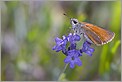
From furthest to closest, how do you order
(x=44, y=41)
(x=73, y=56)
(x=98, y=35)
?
(x=44, y=41) → (x=98, y=35) → (x=73, y=56)

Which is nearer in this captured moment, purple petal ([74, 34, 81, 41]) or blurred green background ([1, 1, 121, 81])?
purple petal ([74, 34, 81, 41])

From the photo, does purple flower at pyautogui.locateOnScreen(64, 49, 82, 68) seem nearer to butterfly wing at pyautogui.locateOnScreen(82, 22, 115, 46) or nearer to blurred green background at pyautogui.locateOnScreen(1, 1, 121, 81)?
butterfly wing at pyautogui.locateOnScreen(82, 22, 115, 46)

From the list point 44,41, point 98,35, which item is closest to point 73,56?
point 98,35

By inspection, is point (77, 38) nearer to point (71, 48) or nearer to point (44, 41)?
point (71, 48)

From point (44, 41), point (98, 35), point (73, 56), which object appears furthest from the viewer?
point (44, 41)

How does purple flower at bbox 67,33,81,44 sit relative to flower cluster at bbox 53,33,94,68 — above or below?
above

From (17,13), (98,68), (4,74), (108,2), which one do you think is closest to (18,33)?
(17,13)

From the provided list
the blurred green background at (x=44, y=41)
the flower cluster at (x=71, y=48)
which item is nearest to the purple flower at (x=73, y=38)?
the flower cluster at (x=71, y=48)

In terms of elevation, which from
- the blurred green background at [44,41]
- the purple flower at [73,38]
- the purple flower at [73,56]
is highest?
the purple flower at [73,38]

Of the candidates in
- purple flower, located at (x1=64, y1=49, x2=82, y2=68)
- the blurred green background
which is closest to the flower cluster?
purple flower, located at (x1=64, y1=49, x2=82, y2=68)

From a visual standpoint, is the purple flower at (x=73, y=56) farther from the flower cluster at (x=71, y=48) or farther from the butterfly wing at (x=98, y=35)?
the butterfly wing at (x=98, y=35)
